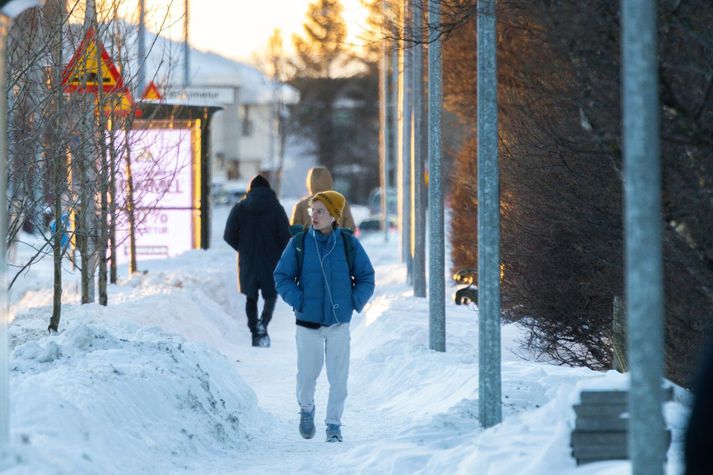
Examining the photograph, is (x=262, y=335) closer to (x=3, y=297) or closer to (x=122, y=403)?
(x=122, y=403)

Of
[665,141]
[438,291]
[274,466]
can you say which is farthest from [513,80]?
[665,141]

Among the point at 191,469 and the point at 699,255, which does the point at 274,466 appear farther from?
the point at 699,255

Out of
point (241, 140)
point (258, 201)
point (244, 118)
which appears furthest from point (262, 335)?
point (241, 140)

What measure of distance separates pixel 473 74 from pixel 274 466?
13.9m

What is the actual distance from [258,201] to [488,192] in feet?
25.9

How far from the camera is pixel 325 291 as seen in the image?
9.36 m

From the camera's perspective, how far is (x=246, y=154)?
9981 cm

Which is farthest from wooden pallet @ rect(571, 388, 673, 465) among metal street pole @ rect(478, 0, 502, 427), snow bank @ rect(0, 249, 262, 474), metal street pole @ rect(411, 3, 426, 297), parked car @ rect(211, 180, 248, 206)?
parked car @ rect(211, 180, 248, 206)

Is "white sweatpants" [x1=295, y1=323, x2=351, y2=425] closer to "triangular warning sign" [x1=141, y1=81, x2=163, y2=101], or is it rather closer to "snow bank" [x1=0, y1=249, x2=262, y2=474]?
"snow bank" [x1=0, y1=249, x2=262, y2=474]

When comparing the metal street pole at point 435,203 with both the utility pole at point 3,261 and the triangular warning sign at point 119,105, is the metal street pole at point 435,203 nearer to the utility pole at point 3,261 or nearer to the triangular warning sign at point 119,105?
the triangular warning sign at point 119,105

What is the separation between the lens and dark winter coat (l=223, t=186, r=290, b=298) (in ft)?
52.2

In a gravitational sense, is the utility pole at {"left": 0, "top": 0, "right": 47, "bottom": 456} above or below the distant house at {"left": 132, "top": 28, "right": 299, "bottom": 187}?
below

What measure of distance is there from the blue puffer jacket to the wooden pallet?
2.98m

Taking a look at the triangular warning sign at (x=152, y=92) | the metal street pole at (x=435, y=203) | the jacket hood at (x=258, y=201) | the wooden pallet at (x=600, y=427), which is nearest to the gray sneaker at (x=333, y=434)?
the wooden pallet at (x=600, y=427)
